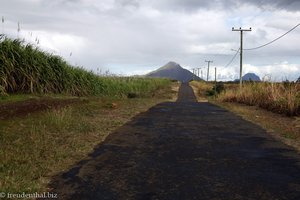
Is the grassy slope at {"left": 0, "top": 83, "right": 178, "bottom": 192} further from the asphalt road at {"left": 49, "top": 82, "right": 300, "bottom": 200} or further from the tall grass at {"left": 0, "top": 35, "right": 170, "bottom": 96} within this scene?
the tall grass at {"left": 0, "top": 35, "right": 170, "bottom": 96}

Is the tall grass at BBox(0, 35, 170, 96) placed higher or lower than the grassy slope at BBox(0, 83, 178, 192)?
higher

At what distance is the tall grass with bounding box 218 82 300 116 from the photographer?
60.2 ft

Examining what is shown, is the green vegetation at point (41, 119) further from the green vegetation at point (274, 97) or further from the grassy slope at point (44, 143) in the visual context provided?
the green vegetation at point (274, 97)

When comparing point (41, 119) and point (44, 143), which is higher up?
point (41, 119)

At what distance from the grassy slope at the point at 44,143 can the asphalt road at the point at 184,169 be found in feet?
1.04

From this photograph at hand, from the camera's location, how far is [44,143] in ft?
29.8

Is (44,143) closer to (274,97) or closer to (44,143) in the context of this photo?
(44,143)

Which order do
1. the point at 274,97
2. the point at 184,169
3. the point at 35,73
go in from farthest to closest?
1. the point at 274,97
2. the point at 35,73
3. the point at 184,169

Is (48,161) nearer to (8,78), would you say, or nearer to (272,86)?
(8,78)

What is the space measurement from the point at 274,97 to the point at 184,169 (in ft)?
48.3

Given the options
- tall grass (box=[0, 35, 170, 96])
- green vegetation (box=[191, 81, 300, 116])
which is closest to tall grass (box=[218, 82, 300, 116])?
green vegetation (box=[191, 81, 300, 116])

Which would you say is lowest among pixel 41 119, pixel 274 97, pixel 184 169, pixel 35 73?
pixel 184 169

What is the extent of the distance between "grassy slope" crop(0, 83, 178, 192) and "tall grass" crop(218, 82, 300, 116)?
765cm

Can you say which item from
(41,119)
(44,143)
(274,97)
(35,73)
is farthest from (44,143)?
(274,97)
